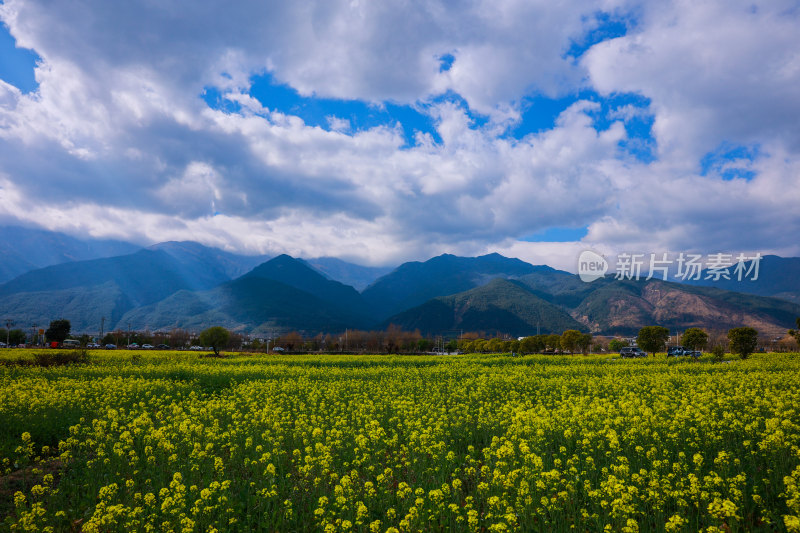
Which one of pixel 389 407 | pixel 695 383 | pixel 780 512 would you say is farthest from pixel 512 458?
pixel 695 383

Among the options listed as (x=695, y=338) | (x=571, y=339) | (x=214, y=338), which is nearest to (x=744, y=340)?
(x=695, y=338)

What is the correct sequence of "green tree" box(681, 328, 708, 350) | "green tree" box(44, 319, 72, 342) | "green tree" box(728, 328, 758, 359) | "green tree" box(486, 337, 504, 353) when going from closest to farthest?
"green tree" box(728, 328, 758, 359) < "green tree" box(681, 328, 708, 350) < "green tree" box(486, 337, 504, 353) < "green tree" box(44, 319, 72, 342)

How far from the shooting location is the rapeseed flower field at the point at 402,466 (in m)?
7.11

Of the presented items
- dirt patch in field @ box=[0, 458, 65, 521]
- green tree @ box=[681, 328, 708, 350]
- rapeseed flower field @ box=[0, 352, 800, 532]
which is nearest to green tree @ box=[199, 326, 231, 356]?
rapeseed flower field @ box=[0, 352, 800, 532]

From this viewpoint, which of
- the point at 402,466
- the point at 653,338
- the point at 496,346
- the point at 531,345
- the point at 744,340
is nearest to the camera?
the point at 402,466

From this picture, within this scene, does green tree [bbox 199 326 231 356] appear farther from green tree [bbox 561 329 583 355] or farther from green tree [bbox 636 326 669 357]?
green tree [bbox 636 326 669 357]

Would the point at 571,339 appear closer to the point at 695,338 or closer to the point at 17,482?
the point at 695,338

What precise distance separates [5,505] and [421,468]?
9.57 meters

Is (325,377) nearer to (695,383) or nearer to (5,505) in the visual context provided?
(5,505)

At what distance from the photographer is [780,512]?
7246 mm

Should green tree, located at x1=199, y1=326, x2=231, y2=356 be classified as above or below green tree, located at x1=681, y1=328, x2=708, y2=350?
below

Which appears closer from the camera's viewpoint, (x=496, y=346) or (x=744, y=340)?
(x=744, y=340)

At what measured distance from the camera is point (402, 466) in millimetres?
10383

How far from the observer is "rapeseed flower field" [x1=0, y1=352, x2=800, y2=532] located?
7.11 meters
